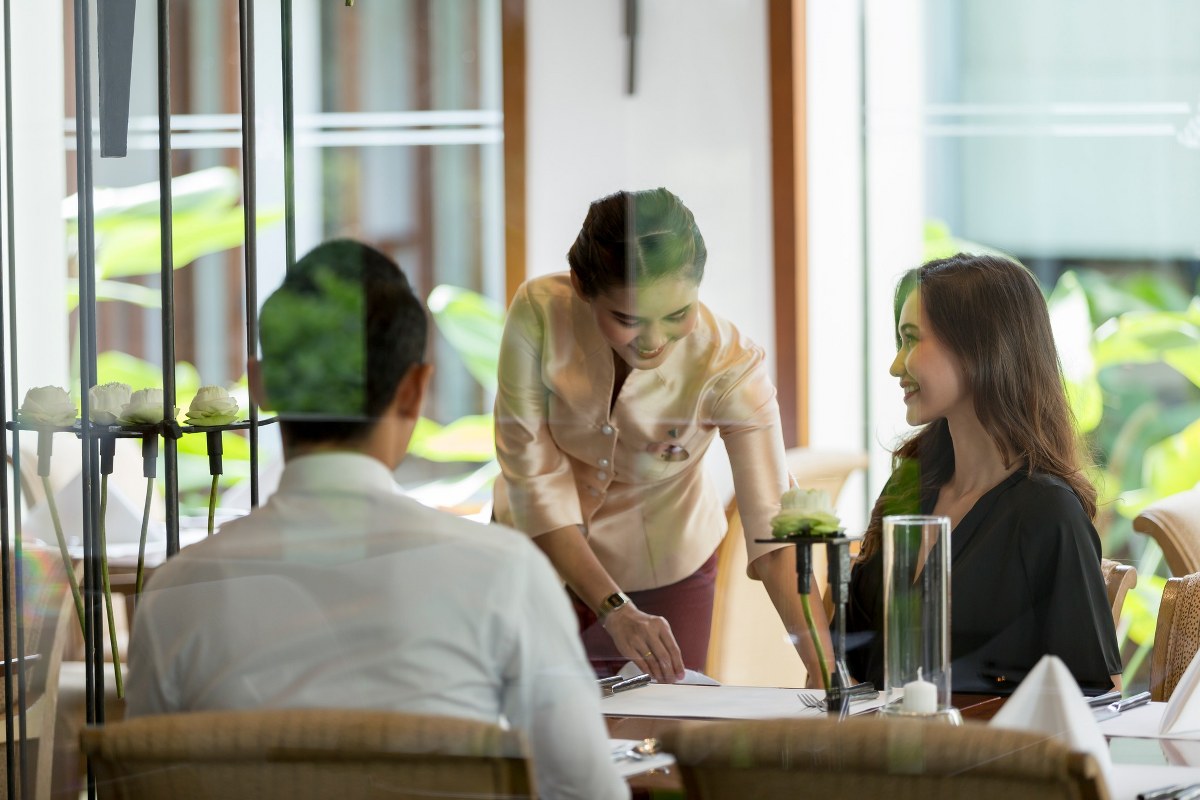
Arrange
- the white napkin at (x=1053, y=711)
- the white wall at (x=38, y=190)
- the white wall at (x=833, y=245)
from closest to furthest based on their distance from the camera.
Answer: the white napkin at (x=1053, y=711) → the white wall at (x=833, y=245) → the white wall at (x=38, y=190)

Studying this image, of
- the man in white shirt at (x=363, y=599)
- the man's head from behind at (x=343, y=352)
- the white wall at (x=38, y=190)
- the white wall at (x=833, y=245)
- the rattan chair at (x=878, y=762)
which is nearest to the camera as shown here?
the rattan chair at (x=878, y=762)

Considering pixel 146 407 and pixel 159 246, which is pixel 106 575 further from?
pixel 159 246

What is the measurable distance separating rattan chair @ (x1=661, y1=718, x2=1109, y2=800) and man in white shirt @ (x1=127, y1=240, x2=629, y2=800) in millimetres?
176

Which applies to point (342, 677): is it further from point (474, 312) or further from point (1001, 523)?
point (1001, 523)

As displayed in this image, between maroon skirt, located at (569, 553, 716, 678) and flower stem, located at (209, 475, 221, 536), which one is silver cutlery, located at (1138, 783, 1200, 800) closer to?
maroon skirt, located at (569, 553, 716, 678)

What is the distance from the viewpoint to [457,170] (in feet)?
4.42

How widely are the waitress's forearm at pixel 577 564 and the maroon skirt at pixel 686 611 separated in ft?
0.11

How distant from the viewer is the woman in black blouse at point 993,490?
130cm

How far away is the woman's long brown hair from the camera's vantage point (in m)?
1.32

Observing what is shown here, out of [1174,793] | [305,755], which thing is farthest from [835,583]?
[305,755]

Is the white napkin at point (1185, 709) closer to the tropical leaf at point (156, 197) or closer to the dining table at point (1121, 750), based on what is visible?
the dining table at point (1121, 750)

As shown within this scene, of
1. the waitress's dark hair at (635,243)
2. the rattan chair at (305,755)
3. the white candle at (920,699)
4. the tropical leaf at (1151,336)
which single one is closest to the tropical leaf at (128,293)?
the waitress's dark hair at (635,243)

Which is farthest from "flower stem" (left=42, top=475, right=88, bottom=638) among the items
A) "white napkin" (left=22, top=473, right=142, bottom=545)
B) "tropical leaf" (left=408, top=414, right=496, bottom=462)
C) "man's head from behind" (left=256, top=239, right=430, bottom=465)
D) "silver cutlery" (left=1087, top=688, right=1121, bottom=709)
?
"silver cutlery" (left=1087, top=688, right=1121, bottom=709)

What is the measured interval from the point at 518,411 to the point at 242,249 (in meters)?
0.35
